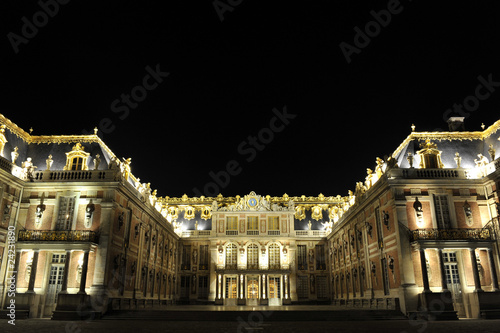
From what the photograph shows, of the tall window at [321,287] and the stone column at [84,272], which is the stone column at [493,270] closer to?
the tall window at [321,287]

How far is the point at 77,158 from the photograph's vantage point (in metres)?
28.0

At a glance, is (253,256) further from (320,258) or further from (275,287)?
(320,258)

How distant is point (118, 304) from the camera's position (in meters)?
25.9

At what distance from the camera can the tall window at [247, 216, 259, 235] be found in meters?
47.2

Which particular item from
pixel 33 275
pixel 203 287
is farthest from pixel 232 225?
pixel 33 275

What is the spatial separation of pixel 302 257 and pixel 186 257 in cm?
1420

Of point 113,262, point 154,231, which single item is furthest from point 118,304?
point 154,231

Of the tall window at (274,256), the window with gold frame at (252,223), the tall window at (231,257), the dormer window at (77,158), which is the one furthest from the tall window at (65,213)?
the tall window at (274,256)

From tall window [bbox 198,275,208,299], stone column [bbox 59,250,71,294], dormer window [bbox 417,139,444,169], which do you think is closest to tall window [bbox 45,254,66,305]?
stone column [bbox 59,250,71,294]

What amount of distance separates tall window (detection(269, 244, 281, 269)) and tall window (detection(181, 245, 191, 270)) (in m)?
9.93

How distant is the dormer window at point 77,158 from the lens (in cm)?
2781

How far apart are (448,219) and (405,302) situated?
6.53 m

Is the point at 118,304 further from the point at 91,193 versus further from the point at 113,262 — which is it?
the point at 91,193

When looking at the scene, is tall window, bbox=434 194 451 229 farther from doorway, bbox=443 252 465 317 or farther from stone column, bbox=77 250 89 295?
stone column, bbox=77 250 89 295
